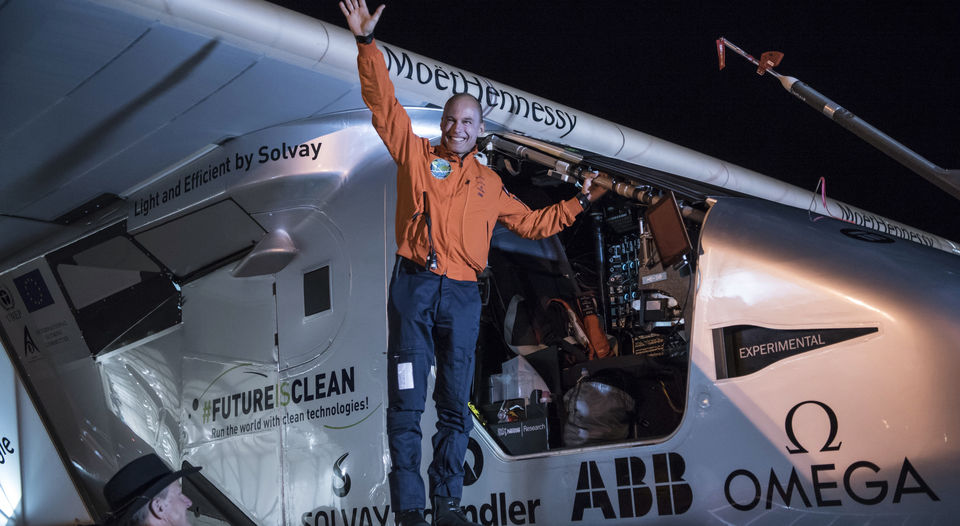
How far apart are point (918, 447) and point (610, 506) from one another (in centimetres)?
106

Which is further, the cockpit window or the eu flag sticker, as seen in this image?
the eu flag sticker

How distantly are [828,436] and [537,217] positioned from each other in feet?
4.39

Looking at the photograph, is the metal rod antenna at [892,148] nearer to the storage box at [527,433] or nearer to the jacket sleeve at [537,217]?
the jacket sleeve at [537,217]

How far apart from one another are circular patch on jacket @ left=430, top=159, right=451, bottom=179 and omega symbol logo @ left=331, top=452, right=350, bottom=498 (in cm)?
159

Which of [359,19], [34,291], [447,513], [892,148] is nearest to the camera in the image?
[359,19]

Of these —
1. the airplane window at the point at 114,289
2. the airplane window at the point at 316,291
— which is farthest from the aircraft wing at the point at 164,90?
the airplane window at the point at 316,291

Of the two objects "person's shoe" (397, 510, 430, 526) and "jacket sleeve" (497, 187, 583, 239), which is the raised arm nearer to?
"jacket sleeve" (497, 187, 583, 239)

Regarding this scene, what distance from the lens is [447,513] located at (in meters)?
2.93

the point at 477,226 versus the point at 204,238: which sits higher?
the point at 204,238

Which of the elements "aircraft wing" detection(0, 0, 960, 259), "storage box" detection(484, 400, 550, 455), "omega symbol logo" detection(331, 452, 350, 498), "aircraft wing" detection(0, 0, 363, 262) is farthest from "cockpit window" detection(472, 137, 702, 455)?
"aircraft wing" detection(0, 0, 363, 262)

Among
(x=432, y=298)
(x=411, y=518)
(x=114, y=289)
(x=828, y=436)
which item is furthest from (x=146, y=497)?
(x=114, y=289)

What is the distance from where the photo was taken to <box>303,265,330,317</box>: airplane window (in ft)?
14.0

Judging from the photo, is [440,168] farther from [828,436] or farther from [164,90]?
[164,90]

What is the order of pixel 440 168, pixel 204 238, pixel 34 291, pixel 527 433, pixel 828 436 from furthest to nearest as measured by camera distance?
pixel 34 291 < pixel 204 238 < pixel 527 433 < pixel 440 168 < pixel 828 436
